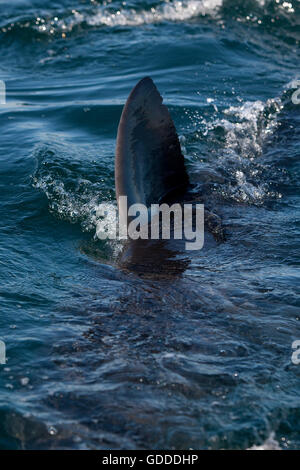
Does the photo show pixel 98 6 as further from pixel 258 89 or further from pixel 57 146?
pixel 57 146

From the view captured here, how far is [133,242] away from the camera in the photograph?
4719 mm

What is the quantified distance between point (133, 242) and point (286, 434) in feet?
6.88

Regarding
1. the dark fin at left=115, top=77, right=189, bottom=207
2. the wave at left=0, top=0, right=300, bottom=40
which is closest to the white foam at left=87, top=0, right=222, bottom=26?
the wave at left=0, top=0, right=300, bottom=40

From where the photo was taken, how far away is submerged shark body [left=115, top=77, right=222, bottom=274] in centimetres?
459

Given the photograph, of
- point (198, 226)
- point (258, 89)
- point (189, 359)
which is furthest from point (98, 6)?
point (189, 359)

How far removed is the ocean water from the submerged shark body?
177 mm

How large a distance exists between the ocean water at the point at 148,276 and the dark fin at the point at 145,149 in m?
0.51
